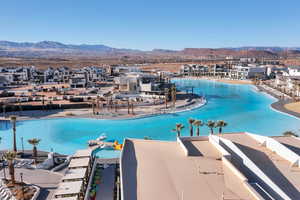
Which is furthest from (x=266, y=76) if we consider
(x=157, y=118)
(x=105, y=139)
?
(x=105, y=139)

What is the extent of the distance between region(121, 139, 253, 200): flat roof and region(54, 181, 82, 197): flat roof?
3590 mm

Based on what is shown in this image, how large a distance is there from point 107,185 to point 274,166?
12.5m

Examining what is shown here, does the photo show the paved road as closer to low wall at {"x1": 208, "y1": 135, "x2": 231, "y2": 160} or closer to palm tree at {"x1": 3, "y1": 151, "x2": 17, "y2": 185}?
palm tree at {"x1": 3, "y1": 151, "x2": 17, "y2": 185}

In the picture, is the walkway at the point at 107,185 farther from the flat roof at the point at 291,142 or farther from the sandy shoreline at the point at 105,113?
the sandy shoreline at the point at 105,113

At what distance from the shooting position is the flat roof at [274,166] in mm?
13635

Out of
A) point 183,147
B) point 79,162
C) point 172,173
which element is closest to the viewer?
point 172,173

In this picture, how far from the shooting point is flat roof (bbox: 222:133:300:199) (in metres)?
13.6

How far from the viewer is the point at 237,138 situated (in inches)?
850

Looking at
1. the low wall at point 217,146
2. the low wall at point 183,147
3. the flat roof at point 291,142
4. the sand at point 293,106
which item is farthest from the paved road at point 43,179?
the sand at point 293,106

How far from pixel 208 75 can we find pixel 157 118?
69697 millimetres

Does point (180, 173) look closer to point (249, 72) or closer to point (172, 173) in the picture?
point (172, 173)

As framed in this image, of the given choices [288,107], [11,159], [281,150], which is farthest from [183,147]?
[288,107]

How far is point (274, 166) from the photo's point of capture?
16047 mm

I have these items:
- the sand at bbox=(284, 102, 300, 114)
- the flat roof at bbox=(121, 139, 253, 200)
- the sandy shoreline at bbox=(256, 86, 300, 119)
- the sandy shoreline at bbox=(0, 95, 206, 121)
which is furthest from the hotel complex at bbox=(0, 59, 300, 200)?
the sand at bbox=(284, 102, 300, 114)
